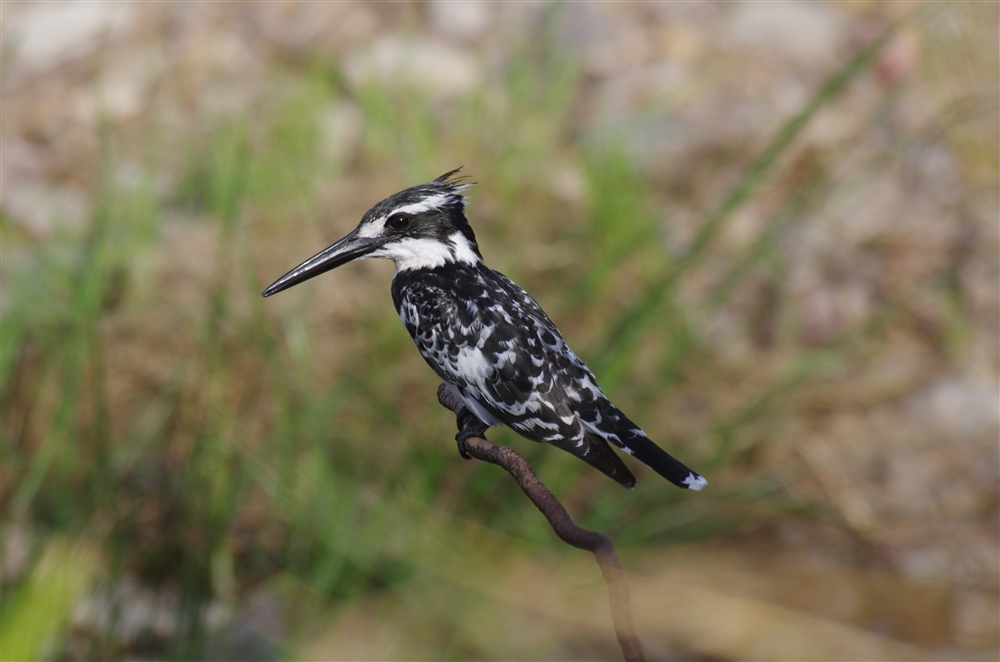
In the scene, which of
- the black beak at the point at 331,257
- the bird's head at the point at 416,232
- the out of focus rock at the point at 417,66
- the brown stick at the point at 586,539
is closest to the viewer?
the brown stick at the point at 586,539

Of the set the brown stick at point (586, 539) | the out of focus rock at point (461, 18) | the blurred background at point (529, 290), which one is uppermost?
the out of focus rock at point (461, 18)

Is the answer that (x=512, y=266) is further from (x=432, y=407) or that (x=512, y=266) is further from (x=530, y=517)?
(x=530, y=517)

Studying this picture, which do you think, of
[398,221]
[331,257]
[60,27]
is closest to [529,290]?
[398,221]

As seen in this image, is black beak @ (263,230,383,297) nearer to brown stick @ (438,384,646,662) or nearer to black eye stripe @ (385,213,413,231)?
black eye stripe @ (385,213,413,231)

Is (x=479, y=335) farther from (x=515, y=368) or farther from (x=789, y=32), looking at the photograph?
(x=789, y=32)

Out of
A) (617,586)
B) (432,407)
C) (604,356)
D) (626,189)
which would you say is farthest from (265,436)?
(617,586)

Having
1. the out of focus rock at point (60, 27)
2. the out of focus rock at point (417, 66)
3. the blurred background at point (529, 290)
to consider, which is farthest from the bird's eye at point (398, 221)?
the out of focus rock at point (60, 27)

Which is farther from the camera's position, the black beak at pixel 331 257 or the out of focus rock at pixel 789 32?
the out of focus rock at pixel 789 32

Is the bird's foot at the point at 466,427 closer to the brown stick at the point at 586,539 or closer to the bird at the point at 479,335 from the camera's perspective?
the bird at the point at 479,335
